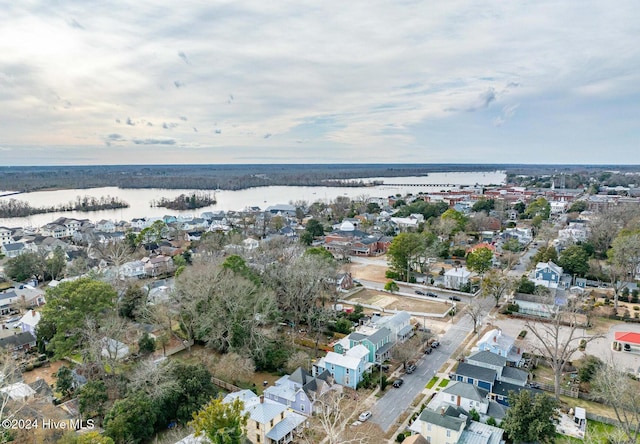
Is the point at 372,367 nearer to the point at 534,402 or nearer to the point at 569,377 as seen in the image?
the point at 534,402

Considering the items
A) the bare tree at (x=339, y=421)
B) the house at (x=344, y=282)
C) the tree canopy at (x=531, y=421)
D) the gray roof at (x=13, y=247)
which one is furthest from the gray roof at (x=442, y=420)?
the gray roof at (x=13, y=247)

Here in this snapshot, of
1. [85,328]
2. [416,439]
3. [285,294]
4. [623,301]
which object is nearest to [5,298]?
[85,328]

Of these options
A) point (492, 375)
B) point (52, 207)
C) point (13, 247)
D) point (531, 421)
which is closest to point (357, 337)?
point (492, 375)

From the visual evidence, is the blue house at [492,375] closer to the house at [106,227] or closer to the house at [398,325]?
the house at [398,325]

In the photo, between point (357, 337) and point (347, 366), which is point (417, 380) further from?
point (357, 337)

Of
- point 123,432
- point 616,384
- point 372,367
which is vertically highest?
point 616,384

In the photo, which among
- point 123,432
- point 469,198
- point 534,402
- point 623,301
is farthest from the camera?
point 469,198

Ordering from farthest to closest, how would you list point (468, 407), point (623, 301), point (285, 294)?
point (623, 301)
point (285, 294)
point (468, 407)
